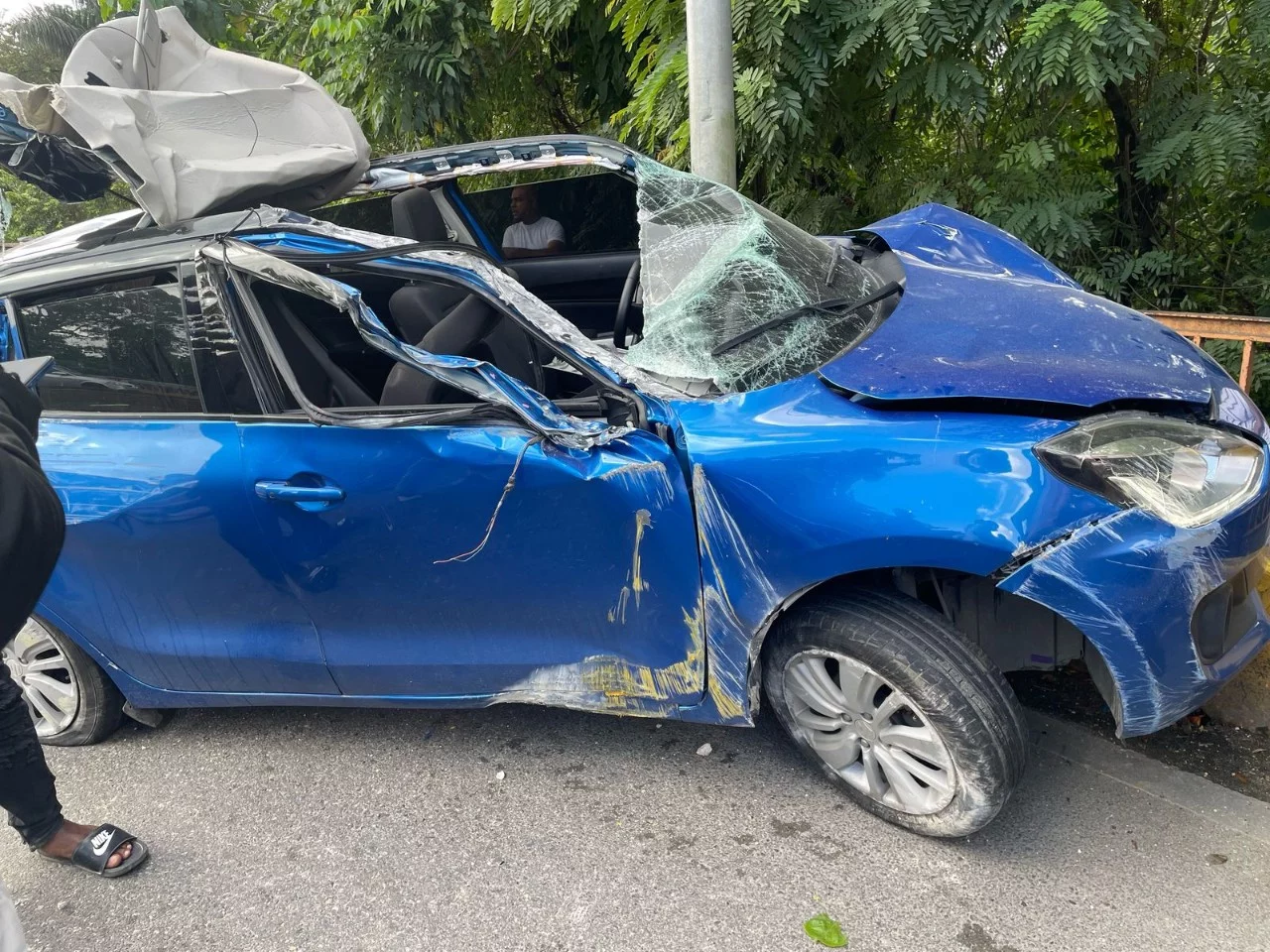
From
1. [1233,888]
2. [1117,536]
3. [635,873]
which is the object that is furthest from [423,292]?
[1233,888]

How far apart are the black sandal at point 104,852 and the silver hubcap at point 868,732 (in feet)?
5.94

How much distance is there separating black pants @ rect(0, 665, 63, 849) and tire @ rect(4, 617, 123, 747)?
485 millimetres

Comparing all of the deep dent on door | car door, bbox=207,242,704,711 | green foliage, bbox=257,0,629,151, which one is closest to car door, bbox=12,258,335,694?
car door, bbox=207,242,704,711

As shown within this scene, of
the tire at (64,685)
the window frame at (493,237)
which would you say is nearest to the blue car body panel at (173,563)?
the tire at (64,685)

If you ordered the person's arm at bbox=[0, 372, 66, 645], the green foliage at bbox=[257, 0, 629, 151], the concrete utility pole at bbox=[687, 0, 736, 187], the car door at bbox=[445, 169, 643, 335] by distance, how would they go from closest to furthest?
the person's arm at bbox=[0, 372, 66, 645]
the concrete utility pole at bbox=[687, 0, 736, 187]
the car door at bbox=[445, 169, 643, 335]
the green foliage at bbox=[257, 0, 629, 151]

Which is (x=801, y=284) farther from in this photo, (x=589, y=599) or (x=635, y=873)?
(x=635, y=873)

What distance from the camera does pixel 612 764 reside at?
9.00 ft

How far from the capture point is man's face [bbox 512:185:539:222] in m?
4.53

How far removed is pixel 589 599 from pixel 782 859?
0.82 meters

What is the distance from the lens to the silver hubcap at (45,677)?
2875mm

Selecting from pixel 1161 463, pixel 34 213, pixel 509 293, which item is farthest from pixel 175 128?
pixel 34 213

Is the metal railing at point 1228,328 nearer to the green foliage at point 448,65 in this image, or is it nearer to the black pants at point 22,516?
the black pants at point 22,516

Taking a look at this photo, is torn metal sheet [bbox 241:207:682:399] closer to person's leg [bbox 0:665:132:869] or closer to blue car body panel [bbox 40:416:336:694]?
blue car body panel [bbox 40:416:336:694]

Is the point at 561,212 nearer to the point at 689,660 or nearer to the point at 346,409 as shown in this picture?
the point at 346,409
